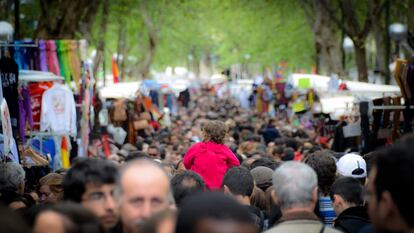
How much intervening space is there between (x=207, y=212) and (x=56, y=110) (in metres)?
14.3

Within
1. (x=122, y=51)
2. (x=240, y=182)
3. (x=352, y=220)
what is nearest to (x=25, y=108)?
(x=240, y=182)

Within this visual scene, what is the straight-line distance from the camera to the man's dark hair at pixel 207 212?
450 centimetres

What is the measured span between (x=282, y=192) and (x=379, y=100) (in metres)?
13.6

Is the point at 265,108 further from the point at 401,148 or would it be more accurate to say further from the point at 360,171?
the point at 401,148

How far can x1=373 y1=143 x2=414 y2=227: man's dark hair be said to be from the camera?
4.98 meters

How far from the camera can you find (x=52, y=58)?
20281 millimetres

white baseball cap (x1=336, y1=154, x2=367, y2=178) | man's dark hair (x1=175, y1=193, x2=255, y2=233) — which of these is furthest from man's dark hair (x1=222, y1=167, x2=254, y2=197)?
man's dark hair (x1=175, y1=193, x2=255, y2=233)

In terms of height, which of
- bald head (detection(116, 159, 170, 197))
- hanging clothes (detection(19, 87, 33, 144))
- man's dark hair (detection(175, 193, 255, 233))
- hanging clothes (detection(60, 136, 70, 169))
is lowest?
hanging clothes (detection(60, 136, 70, 169))

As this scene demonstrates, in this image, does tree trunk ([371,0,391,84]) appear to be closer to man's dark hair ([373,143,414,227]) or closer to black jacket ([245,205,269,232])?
black jacket ([245,205,269,232])

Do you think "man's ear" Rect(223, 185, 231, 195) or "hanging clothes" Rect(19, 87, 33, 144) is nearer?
"man's ear" Rect(223, 185, 231, 195)

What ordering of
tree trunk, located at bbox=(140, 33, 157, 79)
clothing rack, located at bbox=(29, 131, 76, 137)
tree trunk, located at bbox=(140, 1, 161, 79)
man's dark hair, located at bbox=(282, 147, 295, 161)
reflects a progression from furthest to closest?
1. tree trunk, located at bbox=(140, 33, 157, 79)
2. tree trunk, located at bbox=(140, 1, 161, 79)
3. man's dark hair, located at bbox=(282, 147, 295, 161)
4. clothing rack, located at bbox=(29, 131, 76, 137)

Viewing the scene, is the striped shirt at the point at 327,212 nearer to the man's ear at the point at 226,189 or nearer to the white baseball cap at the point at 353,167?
the white baseball cap at the point at 353,167

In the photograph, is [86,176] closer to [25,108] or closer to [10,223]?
[10,223]

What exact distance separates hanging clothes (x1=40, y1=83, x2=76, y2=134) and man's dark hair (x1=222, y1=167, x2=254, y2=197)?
9.20m
